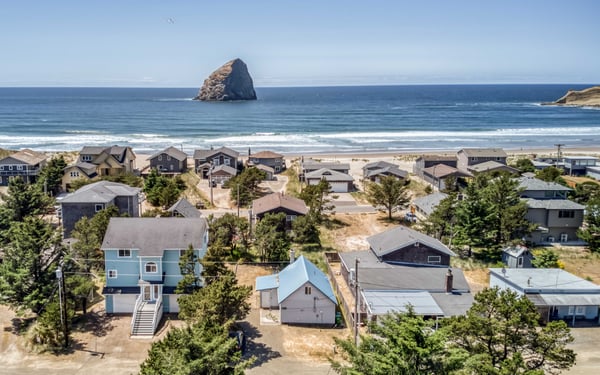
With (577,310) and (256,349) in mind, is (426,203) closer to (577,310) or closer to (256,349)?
(577,310)

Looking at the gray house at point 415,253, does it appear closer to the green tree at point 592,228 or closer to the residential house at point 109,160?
the green tree at point 592,228

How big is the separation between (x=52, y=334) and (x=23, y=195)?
18.5 metres

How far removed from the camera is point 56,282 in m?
26.2

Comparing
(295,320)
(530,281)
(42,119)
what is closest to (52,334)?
(295,320)

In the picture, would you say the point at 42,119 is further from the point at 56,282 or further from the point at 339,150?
the point at 56,282

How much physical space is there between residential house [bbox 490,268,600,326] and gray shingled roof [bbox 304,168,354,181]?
30.9m

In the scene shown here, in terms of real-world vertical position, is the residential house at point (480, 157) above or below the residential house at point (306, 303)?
above

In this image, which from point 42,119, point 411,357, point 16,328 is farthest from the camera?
point 42,119

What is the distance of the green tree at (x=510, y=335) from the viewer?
16.2 meters

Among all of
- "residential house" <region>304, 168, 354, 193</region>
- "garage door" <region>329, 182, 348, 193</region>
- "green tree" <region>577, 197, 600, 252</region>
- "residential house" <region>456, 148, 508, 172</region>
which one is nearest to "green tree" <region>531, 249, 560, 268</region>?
"green tree" <region>577, 197, 600, 252</region>

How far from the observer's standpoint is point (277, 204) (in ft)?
138

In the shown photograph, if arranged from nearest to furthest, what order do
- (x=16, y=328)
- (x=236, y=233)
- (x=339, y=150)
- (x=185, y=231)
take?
(x=16, y=328) < (x=185, y=231) < (x=236, y=233) < (x=339, y=150)

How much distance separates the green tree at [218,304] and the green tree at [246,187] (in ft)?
78.9

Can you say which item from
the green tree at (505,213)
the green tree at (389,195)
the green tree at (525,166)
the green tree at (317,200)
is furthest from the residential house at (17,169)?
the green tree at (525,166)
